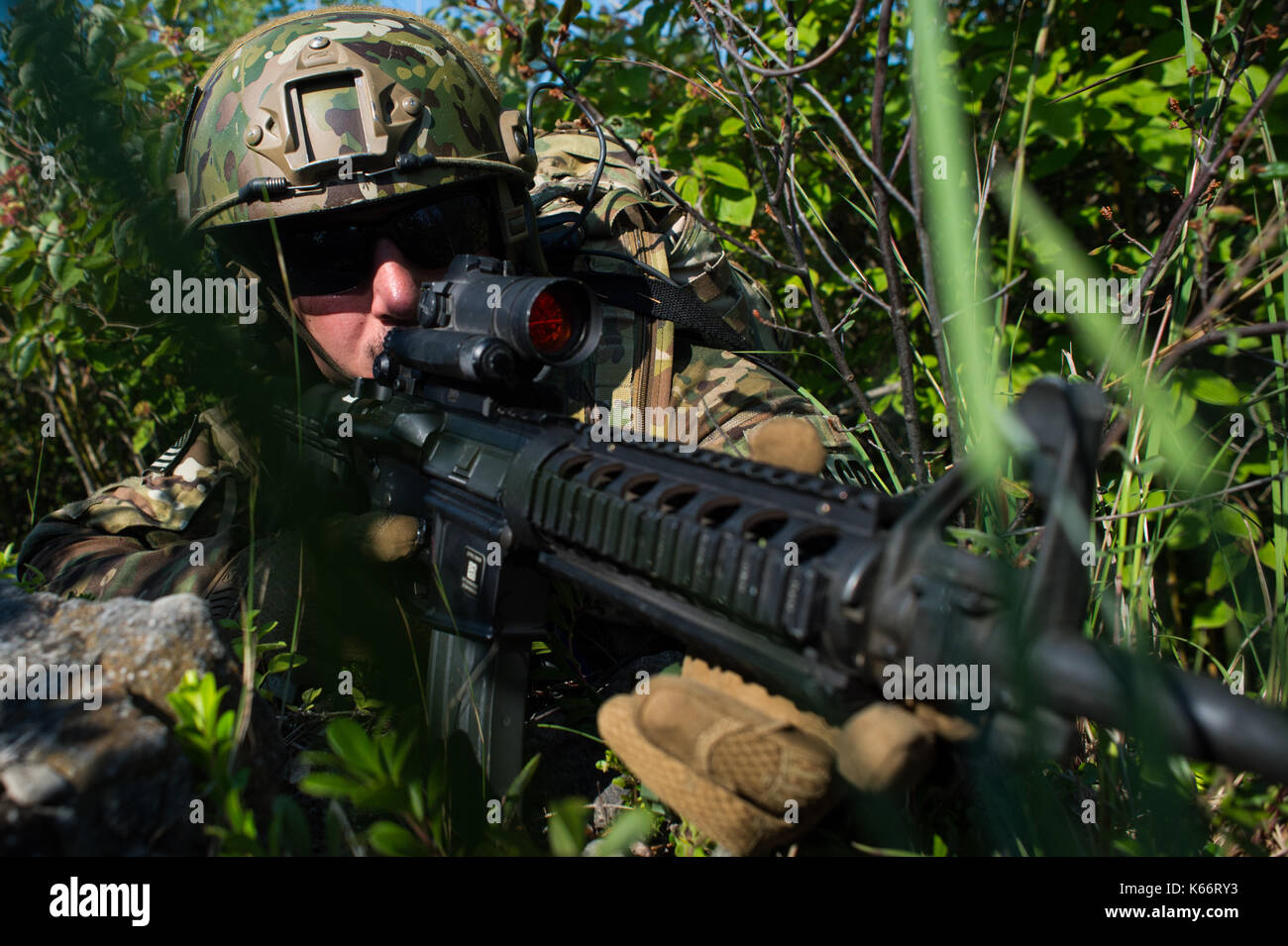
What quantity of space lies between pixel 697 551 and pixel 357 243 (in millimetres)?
1659

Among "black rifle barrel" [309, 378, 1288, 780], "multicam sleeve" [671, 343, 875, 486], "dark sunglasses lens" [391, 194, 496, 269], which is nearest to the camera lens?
"black rifle barrel" [309, 378, 1288, 780]

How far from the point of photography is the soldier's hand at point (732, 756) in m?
1.35

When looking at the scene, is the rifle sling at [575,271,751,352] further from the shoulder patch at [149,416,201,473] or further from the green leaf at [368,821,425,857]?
the green leaf at [368,821,425,857]

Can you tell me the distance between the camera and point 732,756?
52.9 inches

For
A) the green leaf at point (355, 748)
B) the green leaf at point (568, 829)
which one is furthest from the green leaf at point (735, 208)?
the green leaf at point (568, 829)

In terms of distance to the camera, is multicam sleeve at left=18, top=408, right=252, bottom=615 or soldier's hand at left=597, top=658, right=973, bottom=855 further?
multicam sleeve at left=18, top=408, right=252, bottom=615

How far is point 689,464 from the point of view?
4.95ft

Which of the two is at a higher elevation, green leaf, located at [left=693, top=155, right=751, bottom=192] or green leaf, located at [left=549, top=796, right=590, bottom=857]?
green leaf, located at [left=693, top=155, right=751, bottom=192]

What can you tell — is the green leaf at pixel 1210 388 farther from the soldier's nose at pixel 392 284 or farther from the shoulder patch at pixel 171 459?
the shoulder patch at pixel 171 459

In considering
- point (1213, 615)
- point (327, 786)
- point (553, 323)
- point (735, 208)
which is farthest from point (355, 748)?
point (1213, 615)

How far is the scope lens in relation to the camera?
76.5 inches

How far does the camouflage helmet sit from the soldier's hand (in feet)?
5.63

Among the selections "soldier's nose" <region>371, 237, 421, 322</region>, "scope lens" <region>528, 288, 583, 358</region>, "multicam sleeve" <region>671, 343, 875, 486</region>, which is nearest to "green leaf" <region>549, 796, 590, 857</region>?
"scope lens" <region>528, 288, 583, 358</region>

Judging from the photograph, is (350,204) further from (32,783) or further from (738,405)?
(32,783)
